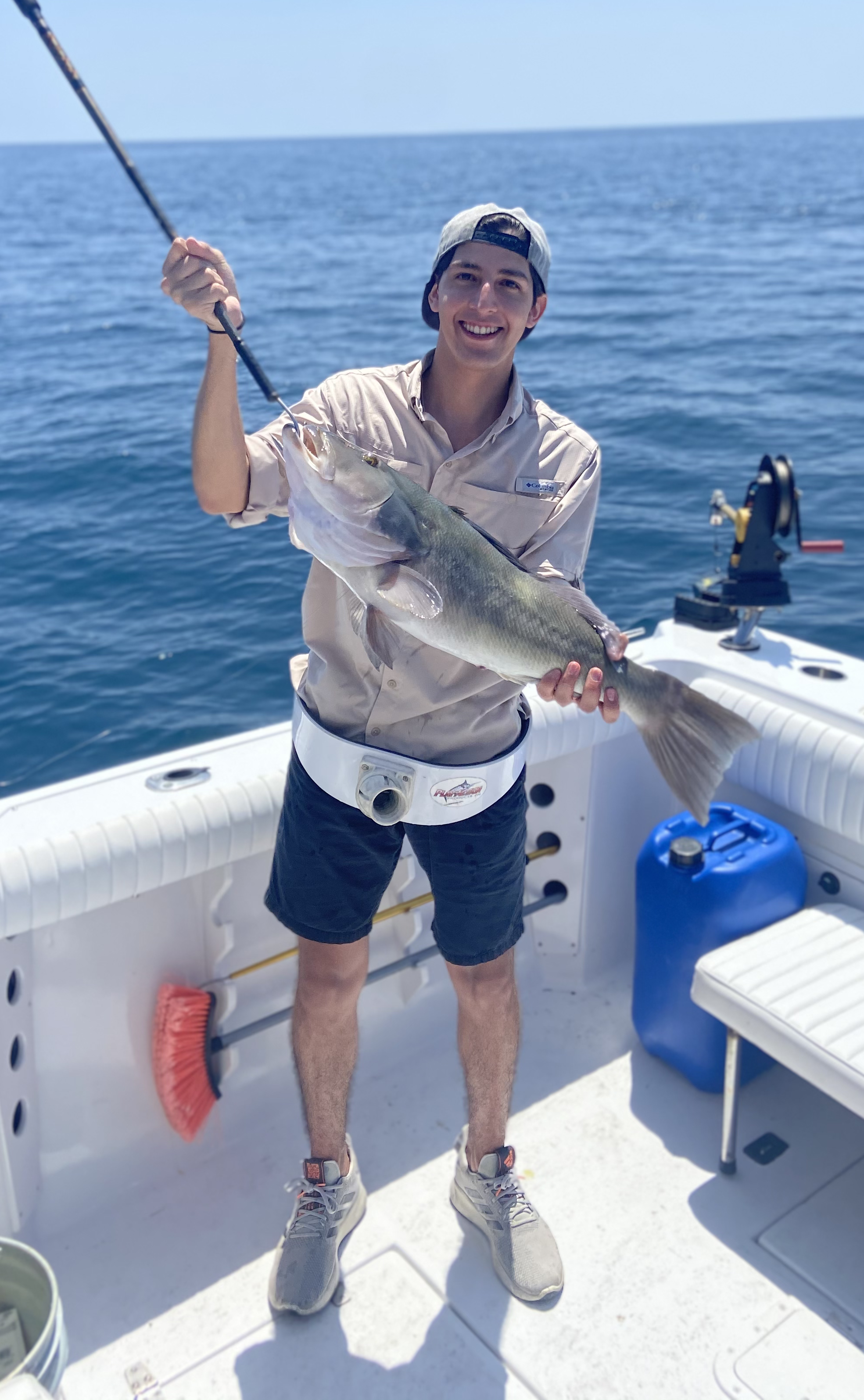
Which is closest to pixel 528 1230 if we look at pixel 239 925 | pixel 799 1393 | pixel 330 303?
pixel 799 1393

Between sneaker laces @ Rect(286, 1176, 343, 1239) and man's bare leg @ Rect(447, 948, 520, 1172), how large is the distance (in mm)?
458

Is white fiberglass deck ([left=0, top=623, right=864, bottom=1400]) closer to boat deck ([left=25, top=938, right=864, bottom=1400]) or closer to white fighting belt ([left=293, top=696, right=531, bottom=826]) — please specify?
boat deck ([left=25, top=938, right=864, bottom=1400])

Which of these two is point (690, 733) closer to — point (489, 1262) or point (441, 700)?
point (441, 700)

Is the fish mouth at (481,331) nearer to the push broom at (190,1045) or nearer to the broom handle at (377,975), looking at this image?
the push broom at (190,1045)

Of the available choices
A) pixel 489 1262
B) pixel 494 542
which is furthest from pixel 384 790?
pixel 489 1262

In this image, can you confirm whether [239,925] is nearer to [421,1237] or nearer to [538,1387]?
[421,1237]

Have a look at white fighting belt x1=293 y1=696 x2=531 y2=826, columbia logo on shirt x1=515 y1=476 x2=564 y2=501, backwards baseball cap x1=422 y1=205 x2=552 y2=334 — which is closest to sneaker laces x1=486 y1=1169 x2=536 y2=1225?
white fighting belt x1=293 y1=696 x2=531 y2=826

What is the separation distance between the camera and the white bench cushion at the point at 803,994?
3158 mm

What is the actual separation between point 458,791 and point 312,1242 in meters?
1.44

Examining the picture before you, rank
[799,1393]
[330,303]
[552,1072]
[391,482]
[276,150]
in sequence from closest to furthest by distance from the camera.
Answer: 1. [391,482]
2. [799,1393]
3. [552,1072]
4. [330,303]
5. [276,150]

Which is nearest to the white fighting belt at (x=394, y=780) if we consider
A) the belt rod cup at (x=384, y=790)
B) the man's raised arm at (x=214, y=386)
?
the belt rod cup at (x=384, y=790)

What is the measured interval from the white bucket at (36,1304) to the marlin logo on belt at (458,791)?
146cm

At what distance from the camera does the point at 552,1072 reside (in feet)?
13.8

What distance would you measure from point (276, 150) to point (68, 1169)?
207 m
